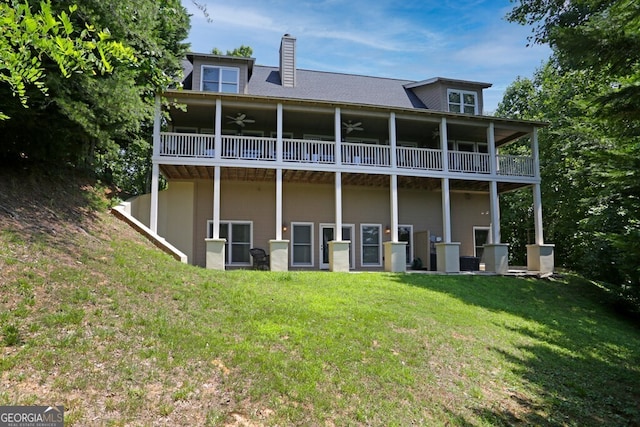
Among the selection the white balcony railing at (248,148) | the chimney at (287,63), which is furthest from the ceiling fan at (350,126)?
the white balcony railing at (248,148)

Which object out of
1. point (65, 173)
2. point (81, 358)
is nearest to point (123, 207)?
point (65, 173)

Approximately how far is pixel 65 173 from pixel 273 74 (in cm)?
991

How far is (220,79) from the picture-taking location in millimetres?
15352

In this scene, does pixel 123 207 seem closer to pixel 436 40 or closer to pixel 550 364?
pixel 436 40

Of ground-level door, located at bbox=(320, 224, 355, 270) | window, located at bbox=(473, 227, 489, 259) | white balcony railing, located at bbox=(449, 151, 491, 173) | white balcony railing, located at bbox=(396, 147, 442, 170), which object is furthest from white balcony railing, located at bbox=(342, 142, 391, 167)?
window, located at bbox=(473, 227, 489, 259)

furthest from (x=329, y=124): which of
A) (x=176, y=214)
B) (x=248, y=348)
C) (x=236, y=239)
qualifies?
(x=248, y=348)

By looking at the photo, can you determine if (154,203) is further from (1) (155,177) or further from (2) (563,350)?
(2) (563,350)

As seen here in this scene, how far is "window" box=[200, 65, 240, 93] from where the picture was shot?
15305mm

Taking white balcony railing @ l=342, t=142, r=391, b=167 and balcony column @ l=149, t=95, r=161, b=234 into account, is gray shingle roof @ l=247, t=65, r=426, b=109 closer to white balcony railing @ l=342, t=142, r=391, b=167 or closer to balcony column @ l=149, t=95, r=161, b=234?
white balcony railing @ l=342, t=142, r=391, b=167

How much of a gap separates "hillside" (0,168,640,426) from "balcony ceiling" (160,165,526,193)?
502 cm

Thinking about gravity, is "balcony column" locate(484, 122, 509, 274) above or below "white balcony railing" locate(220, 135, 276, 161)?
below

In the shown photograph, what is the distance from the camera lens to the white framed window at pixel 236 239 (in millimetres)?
14859

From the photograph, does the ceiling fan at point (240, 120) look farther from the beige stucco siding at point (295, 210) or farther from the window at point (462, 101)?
the window at point (462, 101)

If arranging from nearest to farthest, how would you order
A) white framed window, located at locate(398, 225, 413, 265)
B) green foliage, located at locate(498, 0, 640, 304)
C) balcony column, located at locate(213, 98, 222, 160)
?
green foliage, located at locate(498, 0, 640, 304)
balcony column, located at locate(213, 98, 222, 160)
white framed window, located at locate(398, 225, 413, 265)
